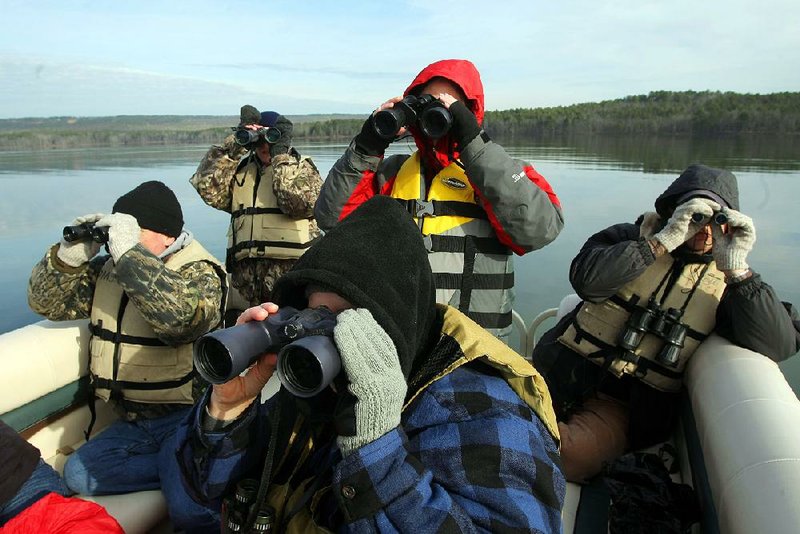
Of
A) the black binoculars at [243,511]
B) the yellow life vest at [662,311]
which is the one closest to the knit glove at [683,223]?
the yellow life vest at [662,311]

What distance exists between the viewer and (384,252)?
100 centimetres

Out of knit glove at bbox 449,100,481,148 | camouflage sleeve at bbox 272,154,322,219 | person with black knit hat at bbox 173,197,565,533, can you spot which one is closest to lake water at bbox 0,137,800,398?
knit glove at bbox 449,100,481,148

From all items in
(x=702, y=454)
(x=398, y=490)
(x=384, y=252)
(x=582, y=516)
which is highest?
(x=384, y=252)

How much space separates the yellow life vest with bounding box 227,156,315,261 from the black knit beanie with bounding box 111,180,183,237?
109 centimetres

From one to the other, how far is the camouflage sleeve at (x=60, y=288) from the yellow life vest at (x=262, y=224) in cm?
113

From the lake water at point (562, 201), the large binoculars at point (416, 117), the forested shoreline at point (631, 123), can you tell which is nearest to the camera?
the large binoculars at point (416, 117)

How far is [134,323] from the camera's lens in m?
2.04

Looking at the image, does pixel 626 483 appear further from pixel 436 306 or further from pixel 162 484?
pixel 162 484

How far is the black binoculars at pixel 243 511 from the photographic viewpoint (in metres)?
1.04

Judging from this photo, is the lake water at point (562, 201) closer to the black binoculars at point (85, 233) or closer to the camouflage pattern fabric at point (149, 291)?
the camouflage pattern fabric at point (149, 291)

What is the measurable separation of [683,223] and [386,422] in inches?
56.6

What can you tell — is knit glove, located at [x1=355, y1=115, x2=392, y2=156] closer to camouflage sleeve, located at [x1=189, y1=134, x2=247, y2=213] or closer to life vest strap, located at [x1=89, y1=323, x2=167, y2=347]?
life vest strap, located at [x1=89, y1=323, x2=167, y2=347]

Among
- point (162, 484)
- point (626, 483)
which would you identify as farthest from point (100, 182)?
point (626, 483)

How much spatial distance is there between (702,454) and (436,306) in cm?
110
